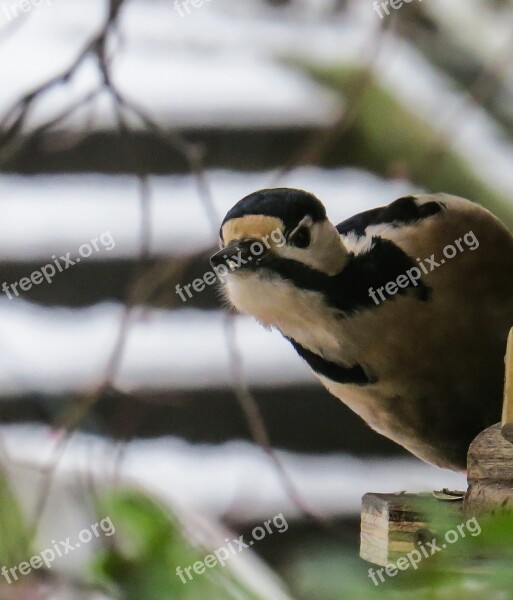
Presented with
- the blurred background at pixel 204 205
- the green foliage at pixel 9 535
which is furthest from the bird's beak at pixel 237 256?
the blurred background at pixel 204 205

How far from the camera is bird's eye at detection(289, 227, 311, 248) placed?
739 mm

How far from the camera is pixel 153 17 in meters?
1.72

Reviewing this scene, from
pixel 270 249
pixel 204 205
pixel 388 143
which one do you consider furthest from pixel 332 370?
pixel 388 143

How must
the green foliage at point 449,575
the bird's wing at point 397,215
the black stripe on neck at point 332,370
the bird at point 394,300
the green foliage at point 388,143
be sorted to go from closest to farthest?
the green foliage at point 449,575, the bird at point 394,300, the black stripe on neck at point 332,370, the bird's wing at point 397,215, the green foliage at point 388,143

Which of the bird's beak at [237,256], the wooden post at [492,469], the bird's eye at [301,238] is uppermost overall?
the bird's eye at [301,238]

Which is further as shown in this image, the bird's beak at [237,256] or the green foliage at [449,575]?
the bird's beak at [237,256]

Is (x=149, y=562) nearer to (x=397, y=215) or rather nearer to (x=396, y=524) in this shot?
(x=396, y=524)

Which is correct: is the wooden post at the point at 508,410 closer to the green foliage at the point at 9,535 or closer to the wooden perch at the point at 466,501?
the wooden perch at the point at 466,501

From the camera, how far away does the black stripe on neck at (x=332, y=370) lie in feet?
2.82

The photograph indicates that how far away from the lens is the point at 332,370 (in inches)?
34.3

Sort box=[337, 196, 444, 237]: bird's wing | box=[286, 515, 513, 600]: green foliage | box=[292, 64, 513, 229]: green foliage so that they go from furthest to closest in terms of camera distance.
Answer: box=[292, 64, 513, 229]: green foliage
box=[337, 196, 444, 237]: bird's wing
box=[286, 515, 513, 600]: green foliage

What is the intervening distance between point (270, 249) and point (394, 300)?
19 cm

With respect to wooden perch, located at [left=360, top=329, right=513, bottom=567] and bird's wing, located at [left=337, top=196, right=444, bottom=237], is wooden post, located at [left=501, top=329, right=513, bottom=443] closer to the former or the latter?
wooden perch, located at [left=360, top=329, right=513, bottom=567]

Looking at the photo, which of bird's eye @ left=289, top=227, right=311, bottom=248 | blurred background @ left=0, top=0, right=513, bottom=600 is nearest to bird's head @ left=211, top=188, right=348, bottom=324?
bird's eye @ left=289, top=227, right=311, bottom=248
